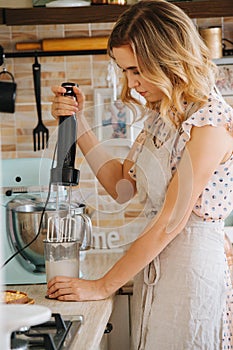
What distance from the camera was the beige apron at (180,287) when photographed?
1.88 meters

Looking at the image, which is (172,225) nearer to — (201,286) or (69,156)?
(201,286)

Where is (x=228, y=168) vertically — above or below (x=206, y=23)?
below

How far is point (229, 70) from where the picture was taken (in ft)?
9.20

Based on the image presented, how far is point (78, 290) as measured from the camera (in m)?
1.90

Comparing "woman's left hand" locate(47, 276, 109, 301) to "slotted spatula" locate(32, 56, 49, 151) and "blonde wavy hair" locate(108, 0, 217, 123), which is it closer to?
"blonde wavy hair" locate(108, 0, 217, 123)

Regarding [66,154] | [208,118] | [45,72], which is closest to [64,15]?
[45,72]

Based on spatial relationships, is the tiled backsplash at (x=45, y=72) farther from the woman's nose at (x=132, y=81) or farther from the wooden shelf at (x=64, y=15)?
the woman's nose at (x=132, y=81)

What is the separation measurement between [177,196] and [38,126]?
105 cm

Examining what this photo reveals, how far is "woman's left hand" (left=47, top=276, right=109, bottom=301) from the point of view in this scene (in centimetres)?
190

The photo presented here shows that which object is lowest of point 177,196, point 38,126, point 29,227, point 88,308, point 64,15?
point 88,308

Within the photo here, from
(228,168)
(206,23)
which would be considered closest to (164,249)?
(228,168)

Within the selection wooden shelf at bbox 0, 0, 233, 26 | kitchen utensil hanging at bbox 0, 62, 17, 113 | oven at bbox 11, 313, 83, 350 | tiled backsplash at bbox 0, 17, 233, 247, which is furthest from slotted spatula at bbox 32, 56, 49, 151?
kitchen utensil hanging at bbox 0, 62, 17, 113

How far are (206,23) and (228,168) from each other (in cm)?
107

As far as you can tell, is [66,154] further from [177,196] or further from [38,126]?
[38,126]
